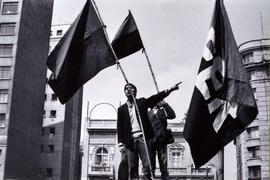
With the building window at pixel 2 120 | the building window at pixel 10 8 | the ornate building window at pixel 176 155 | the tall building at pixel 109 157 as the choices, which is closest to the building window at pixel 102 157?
the tall building at pixel 109 157

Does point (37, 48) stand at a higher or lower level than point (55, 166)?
higher

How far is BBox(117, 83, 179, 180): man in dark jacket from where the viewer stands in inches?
263

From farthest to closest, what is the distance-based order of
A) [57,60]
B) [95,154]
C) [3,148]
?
[95,154]
[3,148]
[57,60]

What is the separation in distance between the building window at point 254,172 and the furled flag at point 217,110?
122 feet

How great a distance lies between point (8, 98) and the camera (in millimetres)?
44531

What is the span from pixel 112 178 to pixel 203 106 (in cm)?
4378

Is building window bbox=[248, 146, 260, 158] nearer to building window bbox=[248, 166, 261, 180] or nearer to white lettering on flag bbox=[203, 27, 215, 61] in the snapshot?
building window bbox=[248, 166, 261, 180]

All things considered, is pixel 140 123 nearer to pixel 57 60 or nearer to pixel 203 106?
pixel 203 106

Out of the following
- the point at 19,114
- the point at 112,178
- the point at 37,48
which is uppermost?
the point at 37,48

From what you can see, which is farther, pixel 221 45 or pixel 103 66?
pixel 103 66

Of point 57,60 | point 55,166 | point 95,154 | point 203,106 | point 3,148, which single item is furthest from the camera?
point 55,166

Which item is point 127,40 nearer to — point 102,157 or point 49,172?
point 102,157

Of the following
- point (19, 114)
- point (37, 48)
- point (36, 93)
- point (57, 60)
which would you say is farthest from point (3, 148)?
point (57, 60)

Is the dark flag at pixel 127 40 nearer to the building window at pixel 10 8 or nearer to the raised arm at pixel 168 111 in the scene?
the raised arm at pixel 168 111
